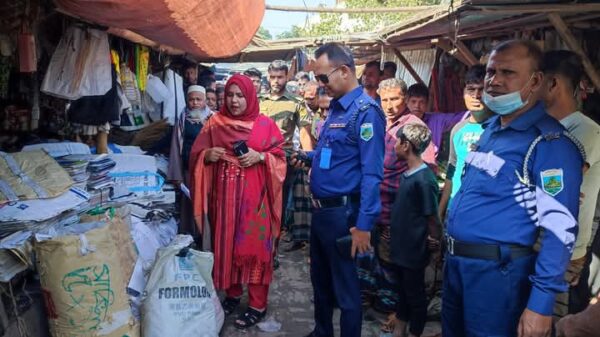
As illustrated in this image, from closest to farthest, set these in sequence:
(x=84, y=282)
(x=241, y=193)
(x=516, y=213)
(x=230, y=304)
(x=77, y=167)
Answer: (x=516, y=213) < (x=84, y=282) < (x=77, y=167) < (x=241, y=193) < (x=230, y=304)

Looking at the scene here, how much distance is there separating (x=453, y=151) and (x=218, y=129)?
182 centimetres

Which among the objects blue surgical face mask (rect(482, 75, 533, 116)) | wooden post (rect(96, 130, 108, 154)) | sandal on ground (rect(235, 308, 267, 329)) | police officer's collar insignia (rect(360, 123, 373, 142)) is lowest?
sandal on ground (rect(235, 308, 267, 329))

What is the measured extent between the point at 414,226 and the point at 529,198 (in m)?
1.35

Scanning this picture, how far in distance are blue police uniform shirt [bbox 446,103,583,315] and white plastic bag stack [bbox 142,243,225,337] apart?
5.25 ft

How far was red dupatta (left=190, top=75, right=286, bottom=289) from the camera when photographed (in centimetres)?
351

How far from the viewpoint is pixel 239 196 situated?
352 centimetres

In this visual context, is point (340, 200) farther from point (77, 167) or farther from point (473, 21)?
point (473, 21)

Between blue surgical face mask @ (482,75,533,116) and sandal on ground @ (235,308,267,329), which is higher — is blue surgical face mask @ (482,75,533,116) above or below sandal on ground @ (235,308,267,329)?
above

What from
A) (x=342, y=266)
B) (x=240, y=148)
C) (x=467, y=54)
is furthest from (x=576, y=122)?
(x=467, y=54)

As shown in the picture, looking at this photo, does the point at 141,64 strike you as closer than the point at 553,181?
No

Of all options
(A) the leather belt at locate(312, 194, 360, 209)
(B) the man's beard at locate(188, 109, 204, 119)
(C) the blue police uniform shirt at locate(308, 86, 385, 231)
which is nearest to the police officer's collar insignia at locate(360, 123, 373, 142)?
(C) the blue police uniform shirt at locate(308, 86, 385, 231)

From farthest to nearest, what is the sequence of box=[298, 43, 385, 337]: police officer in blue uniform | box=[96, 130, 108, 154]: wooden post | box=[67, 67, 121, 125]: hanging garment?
box=[96, 130, 108, 154]: wooden post, box=[67, 67, 121, 125]: hanging garment, box=[298, 43, 385, 337]: police officer in blue uniform

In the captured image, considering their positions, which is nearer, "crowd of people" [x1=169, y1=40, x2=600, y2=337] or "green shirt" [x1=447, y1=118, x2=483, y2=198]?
"crowd of people" [x1=169, y1=40, x2=600, y2=337]

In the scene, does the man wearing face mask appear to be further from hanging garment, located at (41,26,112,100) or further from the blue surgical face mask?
hanging garment, located at (41,26,112,100)
